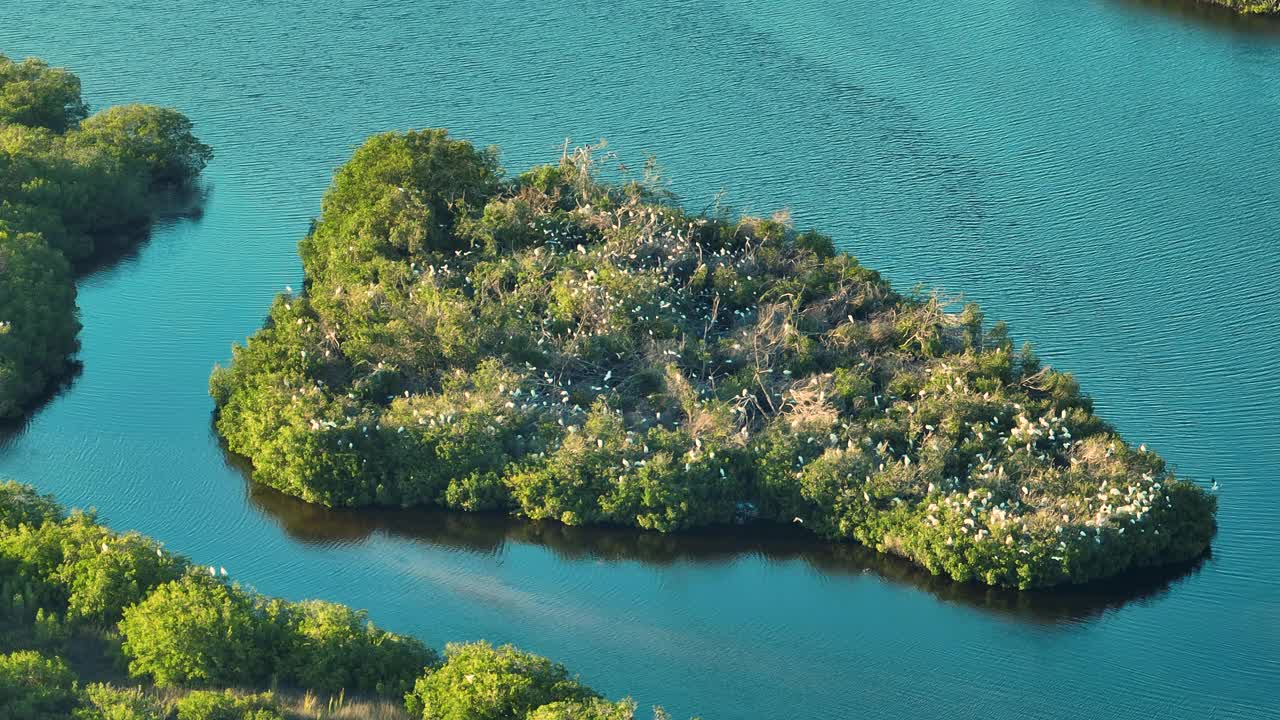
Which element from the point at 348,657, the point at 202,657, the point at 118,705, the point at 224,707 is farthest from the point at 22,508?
the point at 224,707

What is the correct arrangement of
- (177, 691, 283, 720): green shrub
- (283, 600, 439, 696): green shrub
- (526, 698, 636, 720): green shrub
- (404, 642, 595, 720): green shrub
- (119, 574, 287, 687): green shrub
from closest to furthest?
(177, 691, 283, 720): green shrub
(526, 698, 636, 720): green shrub
(404, 642, 595, 720): green shrub
(119, 574, 287, 687): green shrub
(283, 600, 439, 696): green shrub

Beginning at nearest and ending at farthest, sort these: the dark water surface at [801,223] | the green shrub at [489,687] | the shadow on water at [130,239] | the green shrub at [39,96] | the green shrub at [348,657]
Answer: the green shrub at [489,687]
the green shrub at [348,657]
the dark water surface at [801,223]
the shadow on water at [130,239]
the green shrub at [39,96]

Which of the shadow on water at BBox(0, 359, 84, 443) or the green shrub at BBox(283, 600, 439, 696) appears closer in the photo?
the green shrub at BBox(283, 600, 439, 696)

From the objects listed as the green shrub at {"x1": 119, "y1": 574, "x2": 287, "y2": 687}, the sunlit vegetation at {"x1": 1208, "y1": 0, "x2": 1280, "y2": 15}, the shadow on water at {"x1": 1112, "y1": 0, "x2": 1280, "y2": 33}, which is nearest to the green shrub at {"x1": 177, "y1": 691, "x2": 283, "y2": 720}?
the green shrub at {"x1": 119, "y1": 574, "x2": 287, "y2": 687}

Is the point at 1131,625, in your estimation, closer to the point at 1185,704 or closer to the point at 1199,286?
the point at 1185,704

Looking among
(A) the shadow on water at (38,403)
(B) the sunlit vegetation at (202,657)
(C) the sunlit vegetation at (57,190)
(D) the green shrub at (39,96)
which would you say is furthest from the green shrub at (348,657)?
(D) the green shrub at (39,96)

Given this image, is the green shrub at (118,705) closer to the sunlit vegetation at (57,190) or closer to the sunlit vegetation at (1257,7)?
the sunlit vegetation at (57,190)

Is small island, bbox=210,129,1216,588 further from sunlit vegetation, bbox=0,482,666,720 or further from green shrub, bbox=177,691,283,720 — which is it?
green shrub, bbox=177,691,283,720
